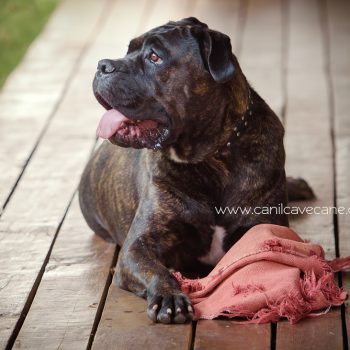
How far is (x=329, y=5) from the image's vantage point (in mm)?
8047

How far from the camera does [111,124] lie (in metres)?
3.92

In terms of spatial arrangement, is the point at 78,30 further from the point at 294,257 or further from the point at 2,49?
the point at 294,257

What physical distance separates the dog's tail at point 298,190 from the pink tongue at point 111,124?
1245 millimetres

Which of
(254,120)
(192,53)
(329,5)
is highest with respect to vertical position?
(192,53)

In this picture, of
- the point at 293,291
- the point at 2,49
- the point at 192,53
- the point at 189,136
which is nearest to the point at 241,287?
the point at 293,291

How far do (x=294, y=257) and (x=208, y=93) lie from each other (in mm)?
703

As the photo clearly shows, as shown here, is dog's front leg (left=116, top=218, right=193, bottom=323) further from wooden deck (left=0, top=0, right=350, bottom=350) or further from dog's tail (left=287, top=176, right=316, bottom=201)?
dog's tail (left=287, top=176, right=316, bottom=201)

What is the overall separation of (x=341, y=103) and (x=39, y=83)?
1.99 metres

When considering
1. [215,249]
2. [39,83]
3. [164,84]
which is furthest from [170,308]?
[39,83]

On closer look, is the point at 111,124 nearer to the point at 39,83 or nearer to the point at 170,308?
the point at 170,308

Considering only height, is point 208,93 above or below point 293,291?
above

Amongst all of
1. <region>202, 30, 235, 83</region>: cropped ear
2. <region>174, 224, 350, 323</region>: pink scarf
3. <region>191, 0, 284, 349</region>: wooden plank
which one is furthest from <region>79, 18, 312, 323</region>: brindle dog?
<region>191, 0, 284, 349</region>: wooden plank

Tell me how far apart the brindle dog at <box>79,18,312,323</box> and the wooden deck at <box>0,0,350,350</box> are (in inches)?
7.1

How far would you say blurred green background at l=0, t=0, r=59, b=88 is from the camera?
7.39 m
